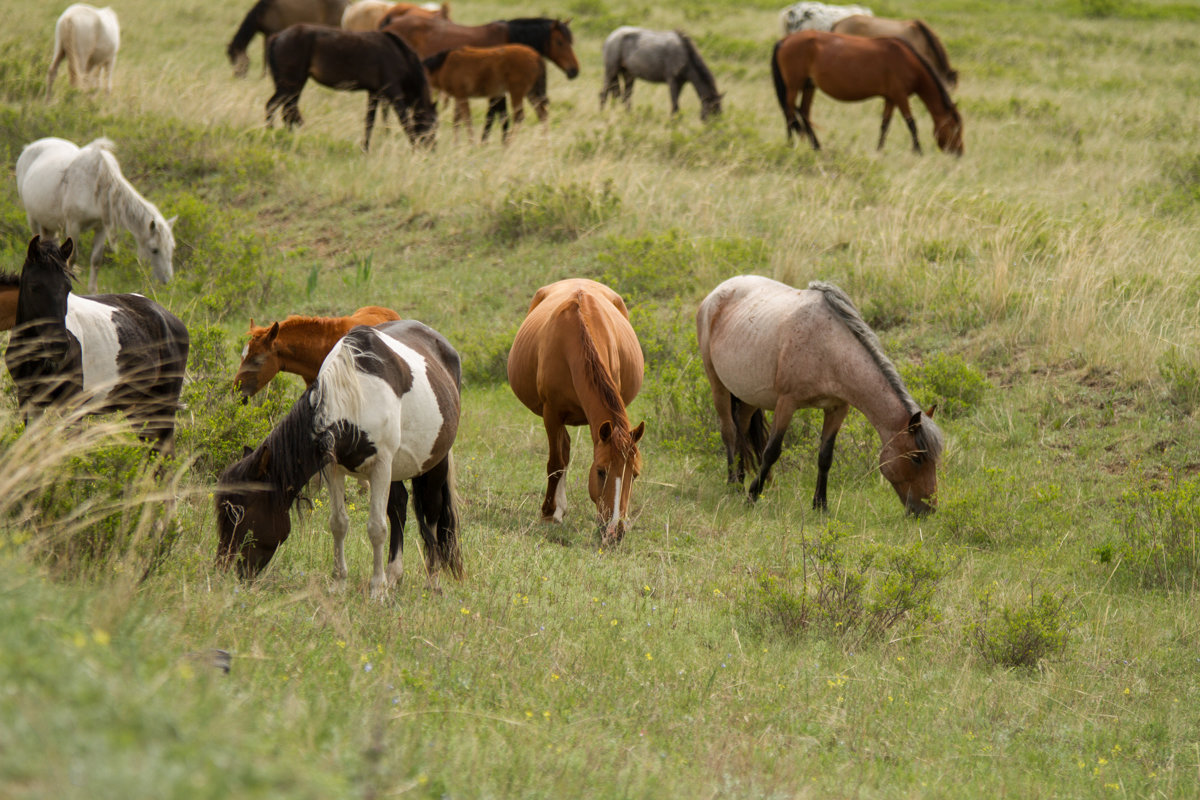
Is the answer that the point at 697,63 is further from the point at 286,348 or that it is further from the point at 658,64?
the point at 286,348

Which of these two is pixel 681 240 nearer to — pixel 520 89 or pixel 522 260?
pixel 522 260

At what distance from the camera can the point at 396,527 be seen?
5082mm

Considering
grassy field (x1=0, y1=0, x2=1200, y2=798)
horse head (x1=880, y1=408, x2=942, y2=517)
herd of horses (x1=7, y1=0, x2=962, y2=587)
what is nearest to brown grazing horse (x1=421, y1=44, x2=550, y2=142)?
grassy field (x1=0, y1=0, x2=1200, y2=798)

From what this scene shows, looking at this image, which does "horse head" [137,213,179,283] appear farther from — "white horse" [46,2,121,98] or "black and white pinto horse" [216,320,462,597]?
"white horse" [46,2,121,98]

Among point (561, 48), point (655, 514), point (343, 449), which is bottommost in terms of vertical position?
point (655, 514)

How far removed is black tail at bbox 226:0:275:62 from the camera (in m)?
18.0

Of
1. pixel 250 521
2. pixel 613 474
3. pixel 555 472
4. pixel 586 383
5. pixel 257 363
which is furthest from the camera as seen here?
pixel 555 472

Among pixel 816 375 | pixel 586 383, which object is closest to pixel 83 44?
pixel 586 383

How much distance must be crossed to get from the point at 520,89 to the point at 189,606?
13.1 meters

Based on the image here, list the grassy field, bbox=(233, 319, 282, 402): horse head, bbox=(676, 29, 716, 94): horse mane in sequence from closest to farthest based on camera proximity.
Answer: the grassy field, bbox=(233, 319, 282, 402): horse head, bbox=(676, 29, 716, 94): horse mane

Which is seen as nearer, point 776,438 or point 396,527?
point 396,527

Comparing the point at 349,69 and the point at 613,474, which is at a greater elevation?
the point at 349,69

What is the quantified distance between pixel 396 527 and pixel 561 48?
14906mm

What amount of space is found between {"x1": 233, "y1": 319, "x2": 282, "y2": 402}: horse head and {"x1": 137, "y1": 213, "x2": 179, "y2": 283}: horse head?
3.77 metres
